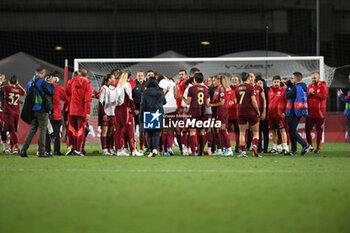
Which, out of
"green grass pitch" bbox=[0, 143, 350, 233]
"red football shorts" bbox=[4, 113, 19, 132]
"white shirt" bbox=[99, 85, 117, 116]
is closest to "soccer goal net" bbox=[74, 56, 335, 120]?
"red football shorts" bbox=[4, 113, 19, 132]

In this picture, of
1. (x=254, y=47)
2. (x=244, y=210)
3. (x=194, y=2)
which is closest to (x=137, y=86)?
(x=244, y=210)

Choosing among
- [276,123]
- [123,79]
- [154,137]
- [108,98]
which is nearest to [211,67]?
[276,123]

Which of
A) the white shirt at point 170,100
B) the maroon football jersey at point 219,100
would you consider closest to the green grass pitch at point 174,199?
the maroon football jersey at point 219,100

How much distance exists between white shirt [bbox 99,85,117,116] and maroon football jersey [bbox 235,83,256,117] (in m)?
2.95

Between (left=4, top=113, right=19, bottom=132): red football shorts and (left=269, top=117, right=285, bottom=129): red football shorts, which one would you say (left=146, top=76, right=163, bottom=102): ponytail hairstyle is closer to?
(left=269, top=117, right=285, bottom=129): red football shorts

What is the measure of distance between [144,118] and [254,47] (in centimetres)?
2038

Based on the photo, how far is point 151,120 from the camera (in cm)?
1171

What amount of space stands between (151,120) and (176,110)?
4.95 feet

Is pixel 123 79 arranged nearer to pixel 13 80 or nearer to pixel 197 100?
pixel 197 100

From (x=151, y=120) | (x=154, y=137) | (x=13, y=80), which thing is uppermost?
(x=13, y=80)

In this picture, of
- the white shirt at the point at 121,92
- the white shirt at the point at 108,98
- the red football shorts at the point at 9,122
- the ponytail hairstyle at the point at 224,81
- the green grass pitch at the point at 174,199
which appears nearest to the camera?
the green grass pitch at the point at 174,199

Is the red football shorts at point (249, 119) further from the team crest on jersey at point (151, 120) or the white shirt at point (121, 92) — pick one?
the white shirt at point (121, 92)

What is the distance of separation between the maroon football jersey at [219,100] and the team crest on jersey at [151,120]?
1692 mm

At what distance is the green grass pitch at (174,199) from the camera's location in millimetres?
4387
